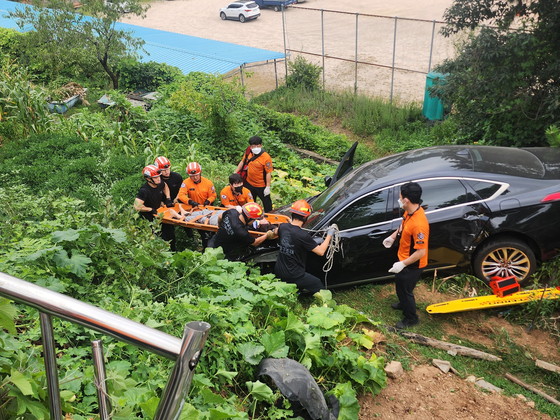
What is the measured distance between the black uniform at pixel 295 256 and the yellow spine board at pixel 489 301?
1.48 m

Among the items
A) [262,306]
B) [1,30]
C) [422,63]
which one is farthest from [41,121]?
[422,63]

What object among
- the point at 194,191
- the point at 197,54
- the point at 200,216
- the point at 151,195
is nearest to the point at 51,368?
the point at 200,216

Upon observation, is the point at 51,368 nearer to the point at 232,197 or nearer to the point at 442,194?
the point at 442,194

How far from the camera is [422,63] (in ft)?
68.7

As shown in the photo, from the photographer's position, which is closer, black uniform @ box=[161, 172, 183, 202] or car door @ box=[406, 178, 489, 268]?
car door @ box=[406, 178, 489, 268]

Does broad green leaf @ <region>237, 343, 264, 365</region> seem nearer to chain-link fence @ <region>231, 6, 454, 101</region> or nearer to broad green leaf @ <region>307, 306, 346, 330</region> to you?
broad green leaf @ <region>307, 306, 346, 330</region>

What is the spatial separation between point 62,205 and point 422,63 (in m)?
19.2

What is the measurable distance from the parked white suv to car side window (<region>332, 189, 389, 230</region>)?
2947 centimetres

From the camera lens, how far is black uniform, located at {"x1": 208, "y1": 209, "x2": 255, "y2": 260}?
6.09m

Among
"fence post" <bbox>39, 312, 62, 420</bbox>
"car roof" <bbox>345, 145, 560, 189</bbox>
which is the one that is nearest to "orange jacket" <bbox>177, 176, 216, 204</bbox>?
"car roof" <bbox>345, 145, 560, 189</bbox>

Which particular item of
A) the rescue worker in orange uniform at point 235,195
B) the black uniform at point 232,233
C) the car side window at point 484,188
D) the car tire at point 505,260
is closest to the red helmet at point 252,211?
the black uniform at point 232,233

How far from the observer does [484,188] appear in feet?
18.6

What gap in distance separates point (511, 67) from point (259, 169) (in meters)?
5.25

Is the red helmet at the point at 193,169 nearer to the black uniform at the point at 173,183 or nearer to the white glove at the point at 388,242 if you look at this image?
the black uniform at the point at 173,183
